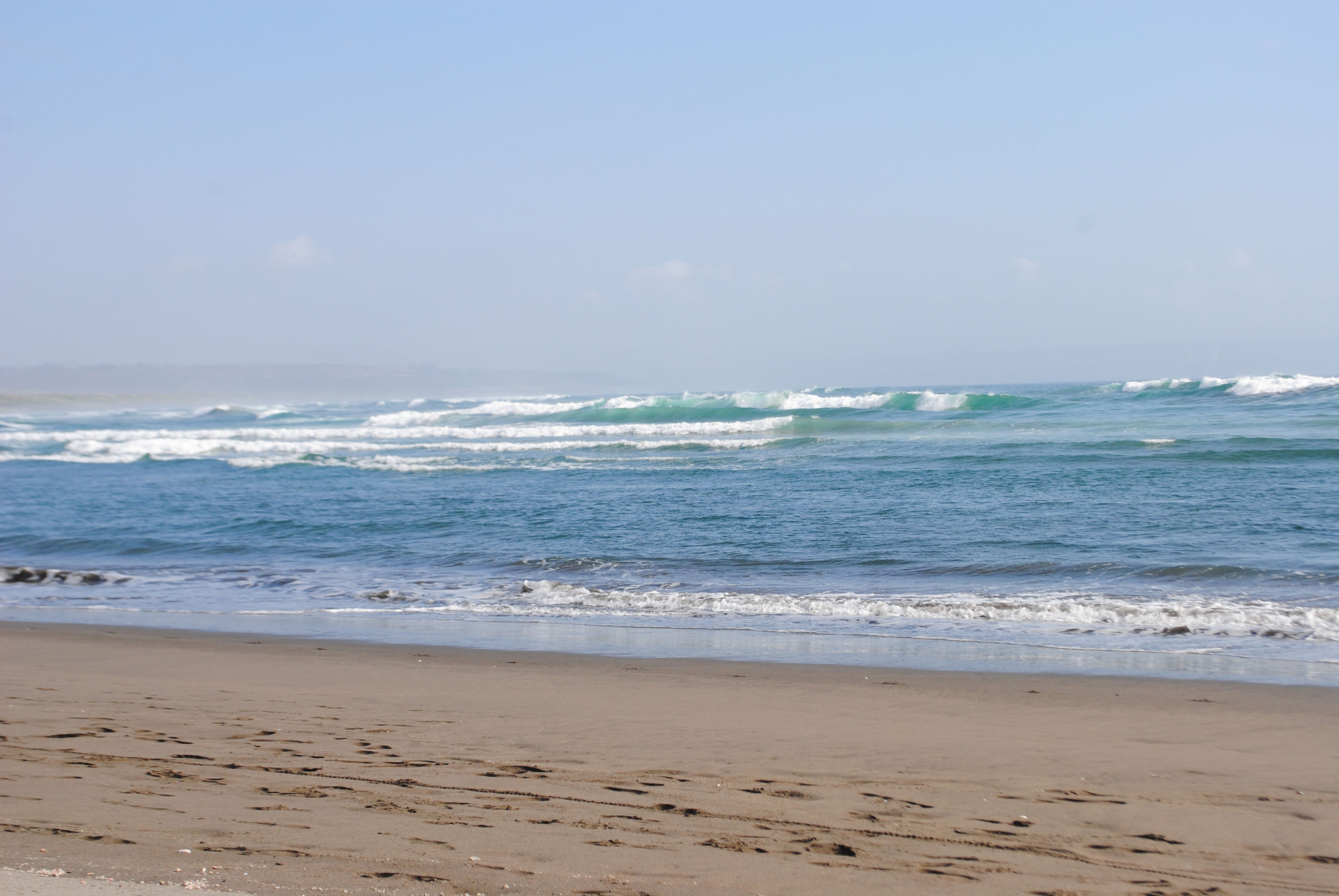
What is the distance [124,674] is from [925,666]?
5.49 metres

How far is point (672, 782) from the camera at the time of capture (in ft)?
12.0

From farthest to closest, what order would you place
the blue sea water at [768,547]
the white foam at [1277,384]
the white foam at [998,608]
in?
the white foam at [1277,384]
the blue sea water at [768,547]
the white foam at [998,608]

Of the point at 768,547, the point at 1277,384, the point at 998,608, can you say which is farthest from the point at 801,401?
the point at 998,608

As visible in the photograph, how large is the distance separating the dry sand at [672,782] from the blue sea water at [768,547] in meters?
1.19

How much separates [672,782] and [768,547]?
6944mm

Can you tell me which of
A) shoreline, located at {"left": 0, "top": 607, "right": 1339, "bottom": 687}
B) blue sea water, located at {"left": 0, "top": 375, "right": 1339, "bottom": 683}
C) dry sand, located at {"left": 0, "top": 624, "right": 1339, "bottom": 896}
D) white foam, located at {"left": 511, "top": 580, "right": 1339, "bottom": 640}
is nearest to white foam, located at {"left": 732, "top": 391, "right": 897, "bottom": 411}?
blue sea water, located at {"left": 0, "top": 375, "right": 1339, "bottom": 683}

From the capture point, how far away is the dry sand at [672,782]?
281cm

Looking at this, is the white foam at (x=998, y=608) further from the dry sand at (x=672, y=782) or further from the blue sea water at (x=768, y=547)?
the dry sand at (x=672, y=782)

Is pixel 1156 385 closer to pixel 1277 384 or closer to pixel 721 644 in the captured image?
→ pixel 1277 384

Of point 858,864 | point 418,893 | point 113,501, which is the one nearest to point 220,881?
point 418,893

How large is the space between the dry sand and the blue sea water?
47.0 inches

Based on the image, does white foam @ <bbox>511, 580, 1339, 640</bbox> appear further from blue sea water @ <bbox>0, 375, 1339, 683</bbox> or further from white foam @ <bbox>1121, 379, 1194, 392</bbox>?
white foam @ <bbox>1121, 379, 1194, 392</bbox>

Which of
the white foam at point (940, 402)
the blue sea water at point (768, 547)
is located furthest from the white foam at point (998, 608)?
the white foam at point (940, 402)

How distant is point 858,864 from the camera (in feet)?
9.49
